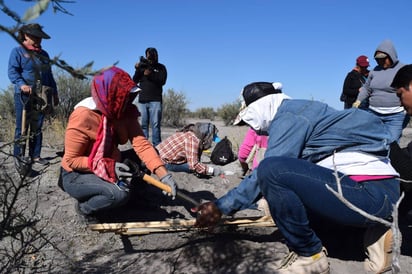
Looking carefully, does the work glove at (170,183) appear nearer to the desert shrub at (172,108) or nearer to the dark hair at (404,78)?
the dark hair at (404,78)

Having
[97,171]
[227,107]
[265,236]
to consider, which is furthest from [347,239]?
[227,107]

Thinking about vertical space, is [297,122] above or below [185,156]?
above

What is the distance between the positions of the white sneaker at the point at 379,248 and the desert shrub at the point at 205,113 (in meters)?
19.6

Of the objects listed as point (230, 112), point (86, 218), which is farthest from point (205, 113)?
point (86, 218)

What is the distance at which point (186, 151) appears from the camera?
4996 mm

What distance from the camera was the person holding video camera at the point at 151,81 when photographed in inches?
242

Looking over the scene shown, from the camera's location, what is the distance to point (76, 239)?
10.5 ft

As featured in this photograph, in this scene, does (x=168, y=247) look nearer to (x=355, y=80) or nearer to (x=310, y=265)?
(x=310, y=265)

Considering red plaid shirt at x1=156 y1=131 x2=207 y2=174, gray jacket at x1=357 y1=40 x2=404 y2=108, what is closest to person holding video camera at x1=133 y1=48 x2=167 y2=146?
red plaid shirt at x1=156 y1=131 x2=207 y2=174

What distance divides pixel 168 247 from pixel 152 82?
12.0 ft

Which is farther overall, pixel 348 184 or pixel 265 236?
pixel 265 236

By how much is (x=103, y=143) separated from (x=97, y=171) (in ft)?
0.69

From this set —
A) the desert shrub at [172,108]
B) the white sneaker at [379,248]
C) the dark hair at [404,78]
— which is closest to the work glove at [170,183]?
the white sneaker at [379,248]

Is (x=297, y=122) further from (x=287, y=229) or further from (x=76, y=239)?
(x=76, y=239)
